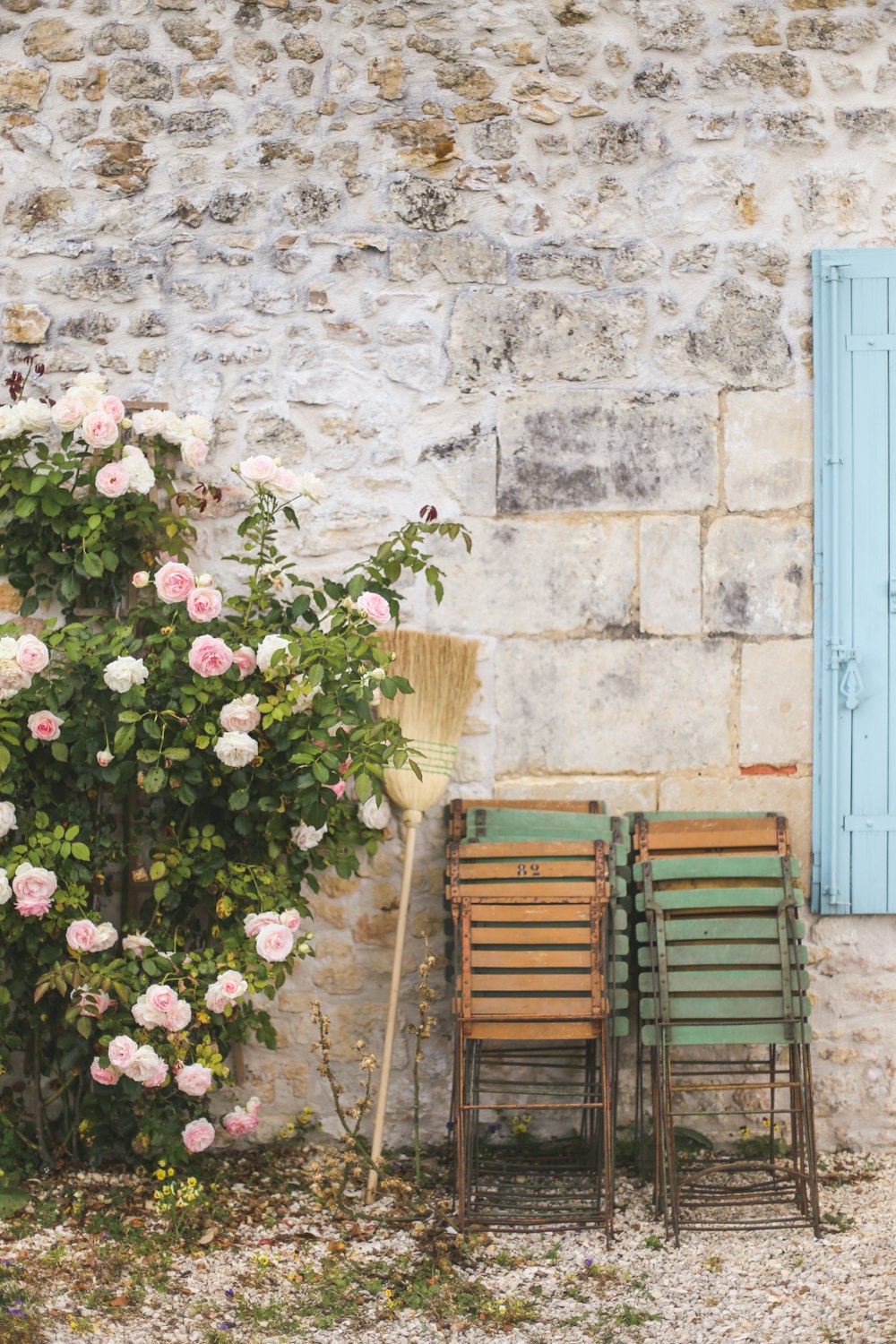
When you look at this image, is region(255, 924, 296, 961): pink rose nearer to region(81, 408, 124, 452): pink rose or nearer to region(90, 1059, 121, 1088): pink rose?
region(90, 1059, 121, 1088): pink rose

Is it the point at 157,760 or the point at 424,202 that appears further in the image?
the point at 424,202

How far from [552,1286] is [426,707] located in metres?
1.55

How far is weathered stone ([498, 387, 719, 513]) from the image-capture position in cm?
385

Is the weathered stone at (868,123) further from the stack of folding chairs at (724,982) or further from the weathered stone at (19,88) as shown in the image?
the weathered stone at (19,88)

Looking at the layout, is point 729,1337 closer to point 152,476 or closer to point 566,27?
point 152,476

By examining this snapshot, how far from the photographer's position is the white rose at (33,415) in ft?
11.7

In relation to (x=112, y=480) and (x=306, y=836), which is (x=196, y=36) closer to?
(x=112, y=480)

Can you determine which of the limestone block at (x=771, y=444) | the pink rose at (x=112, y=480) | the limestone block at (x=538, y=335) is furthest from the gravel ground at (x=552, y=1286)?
the limestone block at (x=538, y=335)

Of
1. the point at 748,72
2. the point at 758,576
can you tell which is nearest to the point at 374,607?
the point at 758,576

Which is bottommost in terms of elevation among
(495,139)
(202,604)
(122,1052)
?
(122,1052)

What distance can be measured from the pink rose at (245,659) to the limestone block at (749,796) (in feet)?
4.36

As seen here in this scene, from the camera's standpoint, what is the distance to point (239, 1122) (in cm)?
358

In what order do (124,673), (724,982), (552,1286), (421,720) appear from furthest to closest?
(421,720)
(724,982)
(124,673)
(552,1286)

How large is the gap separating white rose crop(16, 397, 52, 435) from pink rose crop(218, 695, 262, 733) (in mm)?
1009
